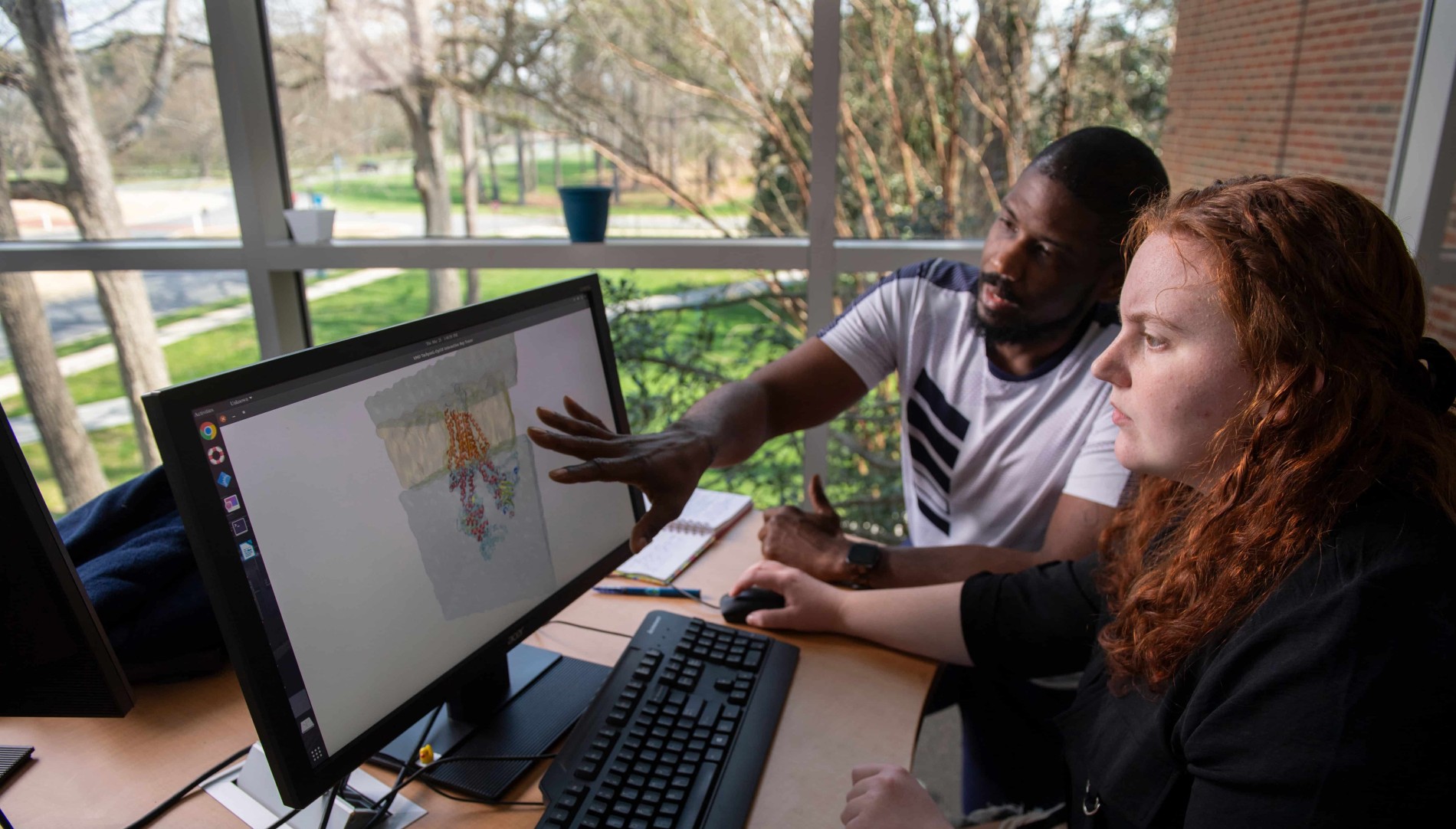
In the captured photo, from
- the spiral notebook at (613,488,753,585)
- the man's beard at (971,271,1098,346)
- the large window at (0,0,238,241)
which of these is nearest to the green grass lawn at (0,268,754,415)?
the large window at (0,0,238,241)

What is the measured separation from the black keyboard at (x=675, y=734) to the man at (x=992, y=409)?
235 mm

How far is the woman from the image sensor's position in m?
0.66

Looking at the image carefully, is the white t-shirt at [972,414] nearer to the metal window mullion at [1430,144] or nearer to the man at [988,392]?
the man at [988,392]

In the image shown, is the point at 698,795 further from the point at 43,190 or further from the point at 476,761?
the point at 43,190

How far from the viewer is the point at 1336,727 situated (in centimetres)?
66

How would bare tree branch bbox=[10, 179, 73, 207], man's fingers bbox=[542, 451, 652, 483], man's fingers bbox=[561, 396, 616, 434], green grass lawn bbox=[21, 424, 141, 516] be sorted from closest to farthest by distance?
1. man's fingers bbox=[542, 451, 652, 483]
2. man's fingers bbox=[561, 396, 616, 434]
3. bare tree branch bbox=[10, 179, 73, 207]
4. green grass lawn bbox=[21, 424, 141, 516]

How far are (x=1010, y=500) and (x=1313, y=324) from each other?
2.94 feet

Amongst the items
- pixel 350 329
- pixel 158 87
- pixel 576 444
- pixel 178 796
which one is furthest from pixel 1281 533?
pixel 158 87

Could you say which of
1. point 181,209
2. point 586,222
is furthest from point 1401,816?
point 181,209

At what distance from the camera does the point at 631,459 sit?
1094 millimetres

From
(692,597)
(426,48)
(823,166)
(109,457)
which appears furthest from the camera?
(109,457)

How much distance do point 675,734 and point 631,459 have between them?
34 cm

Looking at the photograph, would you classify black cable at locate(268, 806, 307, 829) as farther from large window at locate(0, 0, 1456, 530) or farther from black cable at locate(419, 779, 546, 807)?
large window at locate(0, 0, 1456, 530)

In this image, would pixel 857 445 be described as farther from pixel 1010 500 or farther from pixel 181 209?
pixel 181 209
